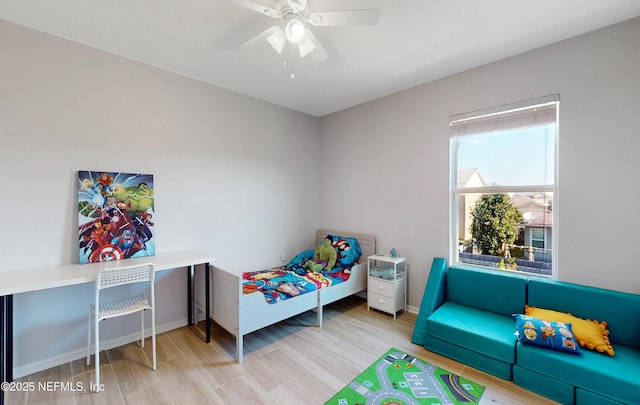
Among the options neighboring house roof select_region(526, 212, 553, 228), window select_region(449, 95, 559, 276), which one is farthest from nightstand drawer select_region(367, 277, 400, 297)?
neighboring house roof select_region(526, 212, 553, 228)

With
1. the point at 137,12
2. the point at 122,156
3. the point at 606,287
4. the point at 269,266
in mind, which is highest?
the point at 137,12

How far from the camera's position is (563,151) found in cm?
229

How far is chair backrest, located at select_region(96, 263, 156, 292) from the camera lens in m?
1.96

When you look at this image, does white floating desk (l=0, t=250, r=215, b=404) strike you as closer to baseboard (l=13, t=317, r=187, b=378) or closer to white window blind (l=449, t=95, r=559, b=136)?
baseboard (l=13, t=317, r=187, b=378)

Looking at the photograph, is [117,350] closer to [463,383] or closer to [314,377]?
[314,377]

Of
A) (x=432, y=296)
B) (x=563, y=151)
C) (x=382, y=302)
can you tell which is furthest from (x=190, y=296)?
(x=563, y=151)

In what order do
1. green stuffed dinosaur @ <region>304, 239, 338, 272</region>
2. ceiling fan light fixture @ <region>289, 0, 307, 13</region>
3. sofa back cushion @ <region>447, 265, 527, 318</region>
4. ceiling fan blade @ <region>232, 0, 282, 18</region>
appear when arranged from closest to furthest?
ceiling fan blade @ <region>232, 0, 282, 18</region>, ceiling fan light fixture @ <region>289, 0, 307, 13</region>, sofa back cushion @ <region>447, 265, 527, 318</region>, green stuffed dinosaur @ <region>304, 239, 338, 272</region>

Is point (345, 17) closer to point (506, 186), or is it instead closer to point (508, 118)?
point (508, 118)

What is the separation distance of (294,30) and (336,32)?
52 cm

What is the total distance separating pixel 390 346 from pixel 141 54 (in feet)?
11.9

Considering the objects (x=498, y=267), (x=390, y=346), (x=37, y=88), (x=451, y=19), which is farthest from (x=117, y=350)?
(x=451, y=19)

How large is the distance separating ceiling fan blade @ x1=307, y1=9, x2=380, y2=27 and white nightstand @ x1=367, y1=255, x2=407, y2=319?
2.42m

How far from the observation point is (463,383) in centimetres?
201

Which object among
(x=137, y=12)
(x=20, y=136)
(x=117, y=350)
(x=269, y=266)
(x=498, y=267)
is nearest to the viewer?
(x=137, y=12)
